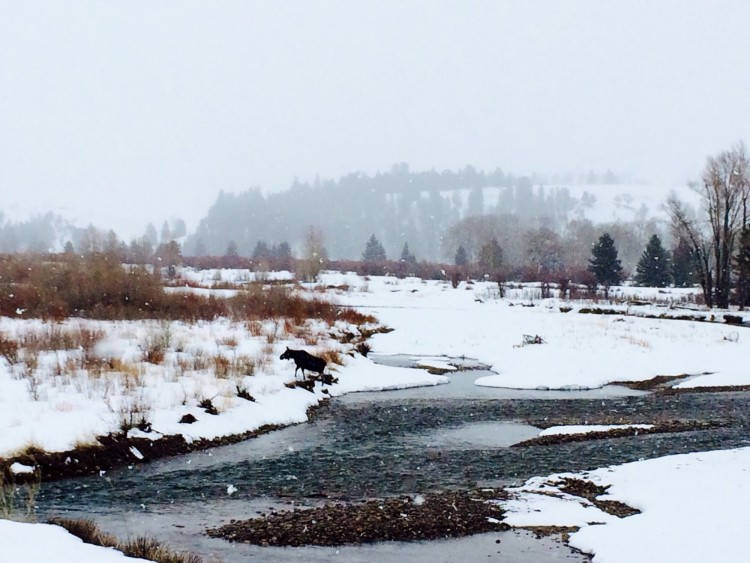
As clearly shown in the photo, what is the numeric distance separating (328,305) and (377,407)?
18.6m

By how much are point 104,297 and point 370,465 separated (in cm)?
2101

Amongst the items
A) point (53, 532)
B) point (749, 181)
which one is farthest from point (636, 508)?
point (749, 181)

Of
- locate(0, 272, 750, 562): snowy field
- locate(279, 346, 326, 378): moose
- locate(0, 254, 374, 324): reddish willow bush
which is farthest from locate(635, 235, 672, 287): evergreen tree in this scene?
locate(279, 346, 326, 378): moose

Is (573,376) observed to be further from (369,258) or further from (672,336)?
(369,258)

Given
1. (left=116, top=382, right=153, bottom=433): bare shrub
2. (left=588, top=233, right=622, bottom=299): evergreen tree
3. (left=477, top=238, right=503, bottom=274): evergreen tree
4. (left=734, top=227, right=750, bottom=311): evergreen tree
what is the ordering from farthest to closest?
(left=477, top=238, right=503, bottom=274): evergreen tree, (left=588, top=233, right=622, bottom=299): evergreen tree, (left=734, top=227, right=750, bottom=311): evergreen tree, (left=116, top=382, right=153, bottom=433): bare shrub

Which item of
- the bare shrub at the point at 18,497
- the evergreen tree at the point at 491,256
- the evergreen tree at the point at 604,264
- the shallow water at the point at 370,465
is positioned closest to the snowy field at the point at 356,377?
the bare shrub at the point at 18,497

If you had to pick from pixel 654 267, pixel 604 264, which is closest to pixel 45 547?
pixel 604 264

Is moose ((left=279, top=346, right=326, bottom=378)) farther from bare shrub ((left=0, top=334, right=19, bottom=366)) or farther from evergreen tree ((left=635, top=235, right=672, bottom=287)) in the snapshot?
evergreen tree ((left=635, top=235, right=672, bottom=287))

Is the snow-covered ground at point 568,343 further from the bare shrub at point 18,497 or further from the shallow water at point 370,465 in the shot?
the bare shrub at point 18,497

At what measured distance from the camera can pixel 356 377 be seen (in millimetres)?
20375

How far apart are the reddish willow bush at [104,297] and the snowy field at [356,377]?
214 cm

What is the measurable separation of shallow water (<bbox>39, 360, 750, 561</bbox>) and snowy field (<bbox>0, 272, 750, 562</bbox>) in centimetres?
97

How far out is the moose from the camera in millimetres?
17750

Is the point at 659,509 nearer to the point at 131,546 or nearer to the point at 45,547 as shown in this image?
the point at 131,546
